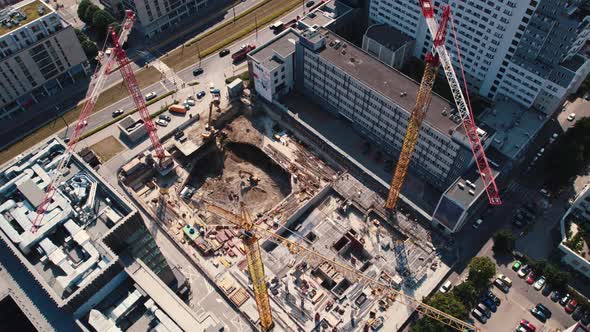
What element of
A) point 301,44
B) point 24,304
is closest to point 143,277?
point 24,304

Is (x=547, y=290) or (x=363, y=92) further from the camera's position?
(x=363, y=92)

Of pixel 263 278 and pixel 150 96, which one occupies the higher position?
pixel 150 96

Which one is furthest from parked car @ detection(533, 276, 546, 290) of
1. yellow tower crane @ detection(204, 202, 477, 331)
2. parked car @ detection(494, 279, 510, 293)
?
yellow tower crane @ detection(204, 202, 477, 331)

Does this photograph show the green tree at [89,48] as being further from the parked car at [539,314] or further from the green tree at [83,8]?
the parked car at [539,314]

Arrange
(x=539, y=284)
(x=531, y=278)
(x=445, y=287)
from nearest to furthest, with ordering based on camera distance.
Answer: (x=539, y=284) → (x=445, y=287) → (x=531, y=278)

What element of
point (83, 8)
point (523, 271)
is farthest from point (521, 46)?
point (83, 8)

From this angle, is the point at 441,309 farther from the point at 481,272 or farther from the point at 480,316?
the point at 481,272
